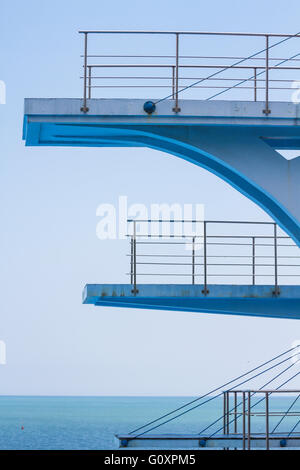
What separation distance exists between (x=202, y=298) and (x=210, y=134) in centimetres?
353

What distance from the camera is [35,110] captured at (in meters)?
14.1

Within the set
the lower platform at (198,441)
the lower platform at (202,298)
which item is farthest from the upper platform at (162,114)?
the lower platform at (198,441)

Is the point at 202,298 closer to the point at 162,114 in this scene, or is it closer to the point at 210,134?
the point at 210,134

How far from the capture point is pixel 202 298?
1703cm

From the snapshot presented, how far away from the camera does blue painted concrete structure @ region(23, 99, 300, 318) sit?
14.2 m

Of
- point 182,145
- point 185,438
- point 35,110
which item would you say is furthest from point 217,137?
point 185,438

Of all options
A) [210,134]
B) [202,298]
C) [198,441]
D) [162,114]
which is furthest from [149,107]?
[198,441]

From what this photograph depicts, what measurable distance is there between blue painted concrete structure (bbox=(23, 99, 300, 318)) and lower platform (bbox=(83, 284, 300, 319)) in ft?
6.87

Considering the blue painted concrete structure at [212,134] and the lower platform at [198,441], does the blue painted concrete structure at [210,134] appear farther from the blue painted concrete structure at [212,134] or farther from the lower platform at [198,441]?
the lower platform at [198,441]

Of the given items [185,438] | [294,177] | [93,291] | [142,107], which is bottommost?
[185,438]

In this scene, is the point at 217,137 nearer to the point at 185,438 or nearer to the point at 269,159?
the point at 269,159

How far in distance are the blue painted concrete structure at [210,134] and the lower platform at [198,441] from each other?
168 inches

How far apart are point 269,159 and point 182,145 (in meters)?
1.37

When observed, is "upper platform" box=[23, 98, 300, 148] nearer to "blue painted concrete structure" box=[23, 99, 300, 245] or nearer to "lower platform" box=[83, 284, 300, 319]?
"blue painted concrete structure" box=[23, 99, 300, 245]
